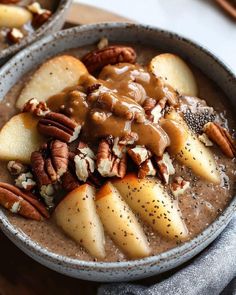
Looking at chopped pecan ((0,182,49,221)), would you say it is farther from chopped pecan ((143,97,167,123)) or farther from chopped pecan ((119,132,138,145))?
chopped pecan ((143,97,167,123))

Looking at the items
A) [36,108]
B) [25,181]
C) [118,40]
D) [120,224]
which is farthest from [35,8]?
[120,224]

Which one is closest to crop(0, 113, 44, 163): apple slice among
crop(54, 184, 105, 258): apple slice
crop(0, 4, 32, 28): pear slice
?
crop(54, 184, 105, 258): apple slice

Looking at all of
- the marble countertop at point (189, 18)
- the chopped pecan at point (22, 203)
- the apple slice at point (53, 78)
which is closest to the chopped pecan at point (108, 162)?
the chopped pecan at point (22, 203)

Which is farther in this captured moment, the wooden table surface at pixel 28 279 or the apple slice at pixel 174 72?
the apple slice at pixel 174 72

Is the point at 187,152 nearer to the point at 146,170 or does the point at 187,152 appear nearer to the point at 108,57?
the point at 146,170

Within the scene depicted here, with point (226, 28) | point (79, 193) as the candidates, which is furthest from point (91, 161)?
point (226, 28)

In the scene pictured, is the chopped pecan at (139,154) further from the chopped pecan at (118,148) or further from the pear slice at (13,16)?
the pear slice at (13,16)
